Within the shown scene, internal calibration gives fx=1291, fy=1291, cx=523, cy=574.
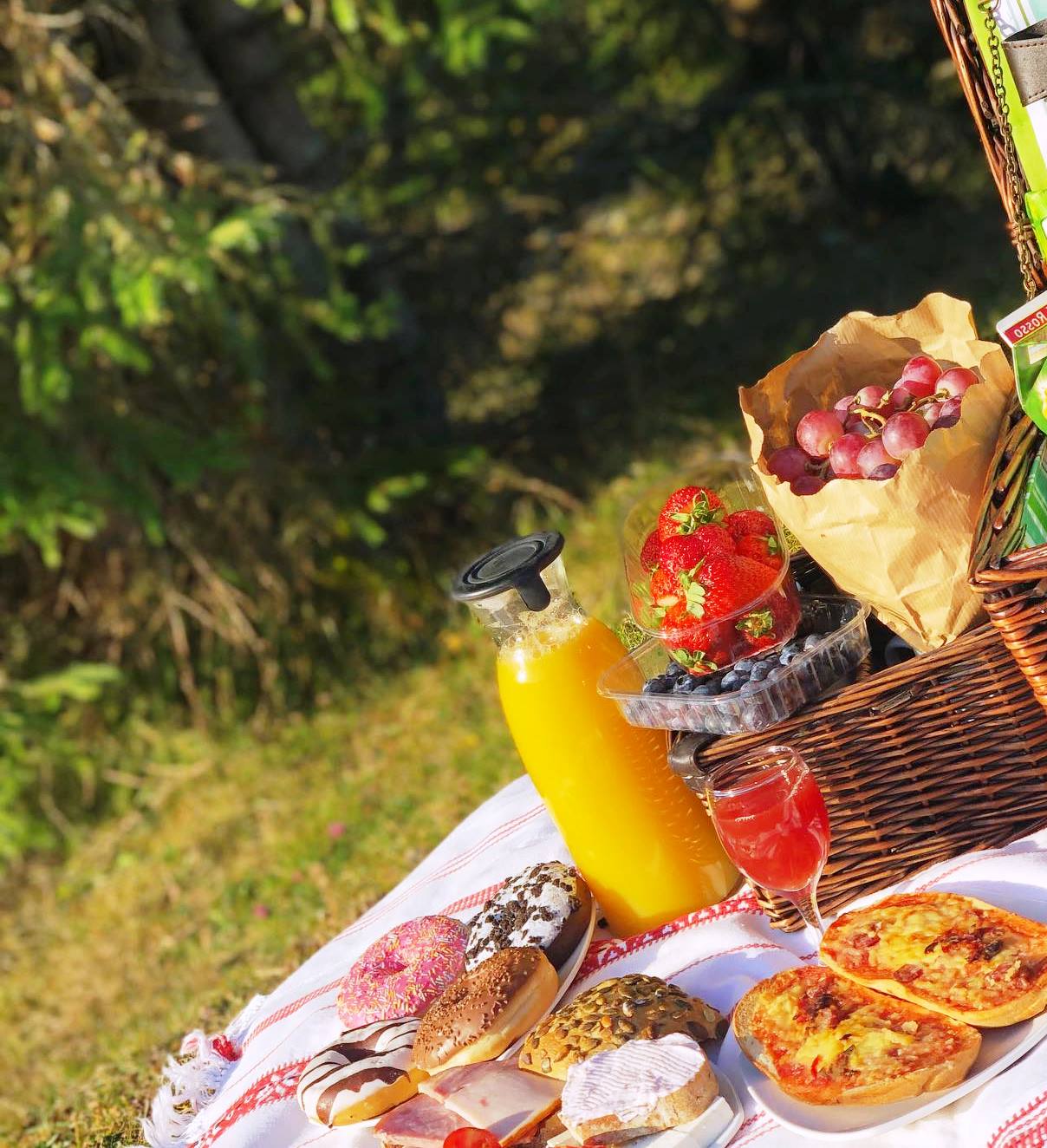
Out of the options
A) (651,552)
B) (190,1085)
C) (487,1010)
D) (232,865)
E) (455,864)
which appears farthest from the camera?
(232,865)

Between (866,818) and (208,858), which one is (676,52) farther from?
(866,818)

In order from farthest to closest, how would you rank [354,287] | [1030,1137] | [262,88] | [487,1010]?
1. [354,287]
2. [262,88]
3. [487,1010]
4. [1030,1137]

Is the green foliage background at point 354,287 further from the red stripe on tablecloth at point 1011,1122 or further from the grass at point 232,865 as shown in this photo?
the red stripe on tablecloth at point 1011,1122

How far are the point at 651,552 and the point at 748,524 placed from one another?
0.41 ft

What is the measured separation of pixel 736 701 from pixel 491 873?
718 mm

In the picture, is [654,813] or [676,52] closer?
[654,813]

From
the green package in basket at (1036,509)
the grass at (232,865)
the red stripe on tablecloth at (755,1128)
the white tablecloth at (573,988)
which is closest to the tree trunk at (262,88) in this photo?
the grass at (232,865)

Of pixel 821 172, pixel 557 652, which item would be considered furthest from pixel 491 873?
pixel 821 172

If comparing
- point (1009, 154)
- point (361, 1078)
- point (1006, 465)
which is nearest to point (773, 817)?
point (1006, 465)

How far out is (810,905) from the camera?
4.99 feet

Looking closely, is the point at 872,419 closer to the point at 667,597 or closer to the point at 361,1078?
the point at 667,597

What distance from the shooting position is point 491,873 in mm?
2047

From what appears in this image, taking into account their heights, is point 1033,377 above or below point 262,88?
below

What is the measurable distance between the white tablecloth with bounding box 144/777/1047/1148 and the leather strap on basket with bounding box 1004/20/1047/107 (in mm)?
896
